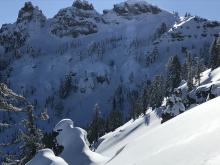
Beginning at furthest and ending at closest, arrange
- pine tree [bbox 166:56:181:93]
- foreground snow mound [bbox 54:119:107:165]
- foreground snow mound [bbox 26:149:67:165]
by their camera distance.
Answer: pine tree [bbox 166:56:181:93], foreground snow mound [bbox 54:119:107:165], foreground snow mound [bbox 26:149:67:165]

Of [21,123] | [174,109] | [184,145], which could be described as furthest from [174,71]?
[184,145]

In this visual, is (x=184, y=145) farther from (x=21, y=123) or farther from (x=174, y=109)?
(x=174, y=109)

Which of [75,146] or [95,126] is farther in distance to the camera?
[95,126]

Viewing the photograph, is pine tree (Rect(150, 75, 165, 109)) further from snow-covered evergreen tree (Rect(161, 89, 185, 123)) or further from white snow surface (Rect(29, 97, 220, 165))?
white snow surface (Rect(29, 97, 220, 165))

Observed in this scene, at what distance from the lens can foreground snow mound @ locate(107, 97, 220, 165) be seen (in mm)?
11797

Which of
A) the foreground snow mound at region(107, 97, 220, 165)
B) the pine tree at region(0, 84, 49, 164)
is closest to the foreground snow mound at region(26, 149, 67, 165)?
the pine tree at region(0, 84, 49, 164)

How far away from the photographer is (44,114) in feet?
43.8

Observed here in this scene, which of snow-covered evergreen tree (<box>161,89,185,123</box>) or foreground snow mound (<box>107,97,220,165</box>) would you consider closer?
foreground snow mound (<box>107,97,220,165</box>)

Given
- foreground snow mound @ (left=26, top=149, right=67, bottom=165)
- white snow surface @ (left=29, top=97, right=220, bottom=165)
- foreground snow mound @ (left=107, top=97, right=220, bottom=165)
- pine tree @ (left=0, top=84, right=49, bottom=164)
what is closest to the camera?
foreground snow mound @ (left=107, top=97, right=220, bottom=165)

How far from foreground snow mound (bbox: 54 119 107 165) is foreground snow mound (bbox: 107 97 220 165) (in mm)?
6803

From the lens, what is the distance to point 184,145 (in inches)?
531

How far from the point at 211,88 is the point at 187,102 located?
8.20 m

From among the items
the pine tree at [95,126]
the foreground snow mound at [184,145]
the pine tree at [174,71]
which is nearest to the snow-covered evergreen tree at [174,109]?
the pine tree at [95,126]

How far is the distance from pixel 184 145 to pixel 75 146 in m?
14.7
